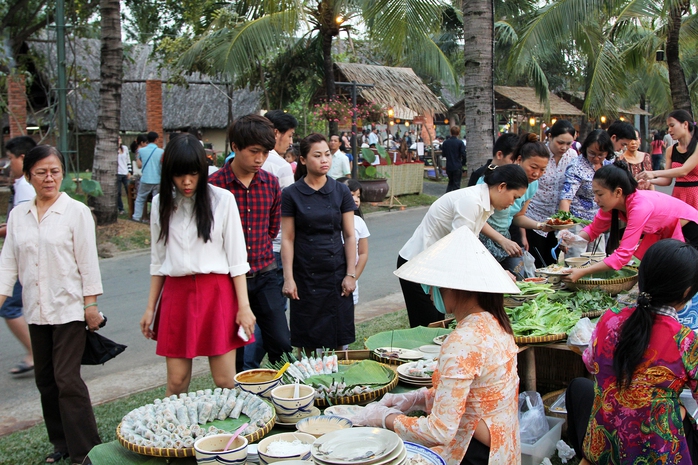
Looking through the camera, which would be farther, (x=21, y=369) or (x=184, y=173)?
(x=21, y=369)

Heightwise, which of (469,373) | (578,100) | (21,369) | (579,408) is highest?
(578,100)

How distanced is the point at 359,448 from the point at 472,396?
1.64 feet

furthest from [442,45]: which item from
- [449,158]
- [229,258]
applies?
[229,258]

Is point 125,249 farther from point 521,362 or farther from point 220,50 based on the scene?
point 521,362

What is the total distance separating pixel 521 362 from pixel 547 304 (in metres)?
0.47

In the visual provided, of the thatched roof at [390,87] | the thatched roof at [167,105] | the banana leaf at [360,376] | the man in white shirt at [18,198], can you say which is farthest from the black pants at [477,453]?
the thatched roof at [167,105]

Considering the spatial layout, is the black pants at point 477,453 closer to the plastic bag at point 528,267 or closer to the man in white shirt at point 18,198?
the plastic bag at point 528,267

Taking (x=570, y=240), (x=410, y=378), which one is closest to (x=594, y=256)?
(x=570, y=240)

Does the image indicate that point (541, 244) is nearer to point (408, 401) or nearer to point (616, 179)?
point (616, 179)

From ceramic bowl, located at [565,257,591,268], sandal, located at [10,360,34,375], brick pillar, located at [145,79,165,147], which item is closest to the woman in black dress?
ceramic bowl, located at [565,257,591,268]

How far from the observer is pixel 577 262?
18.1 feet

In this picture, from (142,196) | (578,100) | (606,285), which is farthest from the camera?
(578,100)

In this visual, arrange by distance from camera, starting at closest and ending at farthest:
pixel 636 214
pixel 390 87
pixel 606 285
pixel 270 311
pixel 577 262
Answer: pixel 270 311
pixel 636 214
pixel 606 285
pixel 577 262
pixel 390 87

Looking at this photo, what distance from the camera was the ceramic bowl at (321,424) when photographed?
2.75m
